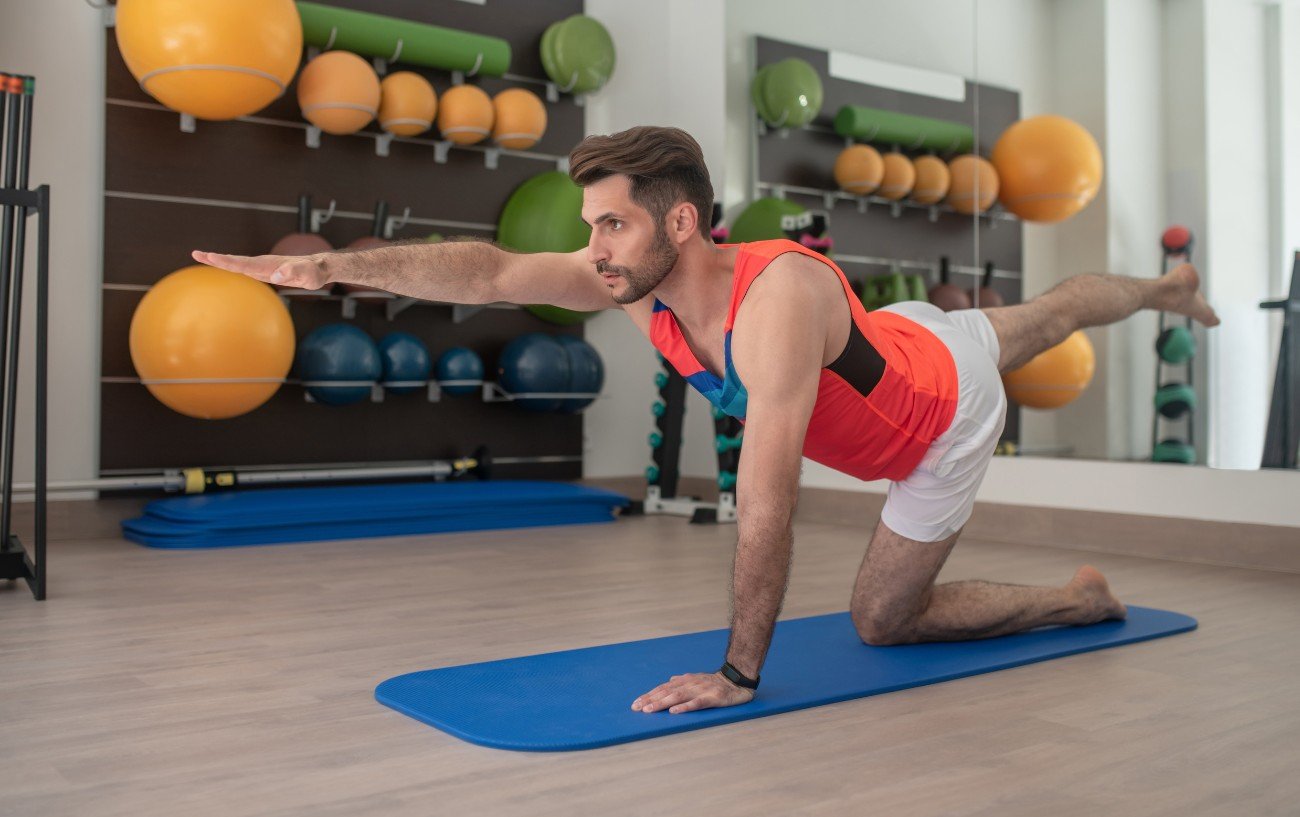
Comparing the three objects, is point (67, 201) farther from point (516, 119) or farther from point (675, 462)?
point (675, 462)

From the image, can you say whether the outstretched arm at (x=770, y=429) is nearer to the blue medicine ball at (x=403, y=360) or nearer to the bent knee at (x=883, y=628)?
the bent knee at (x=883, y=628)

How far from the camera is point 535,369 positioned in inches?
210

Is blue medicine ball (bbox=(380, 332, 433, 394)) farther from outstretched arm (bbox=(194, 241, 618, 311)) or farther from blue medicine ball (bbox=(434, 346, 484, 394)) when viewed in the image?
outstretched arm (bbox=(194, 241, 618, 311))

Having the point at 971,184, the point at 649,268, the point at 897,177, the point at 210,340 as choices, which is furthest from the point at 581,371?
the point at 649,268

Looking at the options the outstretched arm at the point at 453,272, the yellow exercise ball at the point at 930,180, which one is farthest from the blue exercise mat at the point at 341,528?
the outstretched arm at the point at 453,272

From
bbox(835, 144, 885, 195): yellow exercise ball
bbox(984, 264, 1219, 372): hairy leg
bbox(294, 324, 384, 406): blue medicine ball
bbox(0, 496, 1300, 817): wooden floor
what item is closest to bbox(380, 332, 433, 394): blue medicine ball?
bbox(294, 324, 384, 406): blue medicine ball

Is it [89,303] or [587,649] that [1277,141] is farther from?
[89,303]

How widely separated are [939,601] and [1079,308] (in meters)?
0.86

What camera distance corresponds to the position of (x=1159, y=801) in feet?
5.53

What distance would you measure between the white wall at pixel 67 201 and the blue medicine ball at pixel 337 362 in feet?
2.80

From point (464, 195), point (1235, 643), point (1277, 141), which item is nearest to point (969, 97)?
point (1277, 141)

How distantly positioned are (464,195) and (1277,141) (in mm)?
3528

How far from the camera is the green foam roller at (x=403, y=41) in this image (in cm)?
496

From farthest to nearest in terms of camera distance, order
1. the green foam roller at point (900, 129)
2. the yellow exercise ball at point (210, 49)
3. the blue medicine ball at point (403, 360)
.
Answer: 1. the green foam roller at point (900, 129)
2. the blue medicine ball at point (403, 360)
3. the yellow exercise ball at point (210, 49)
